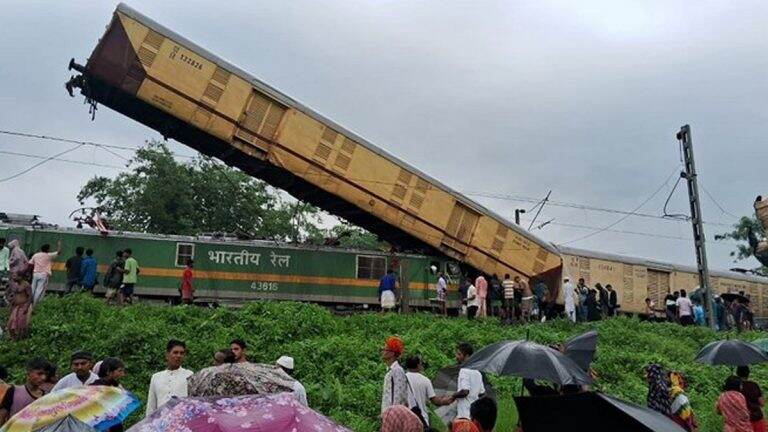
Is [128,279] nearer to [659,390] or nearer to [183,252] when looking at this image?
[183,252]

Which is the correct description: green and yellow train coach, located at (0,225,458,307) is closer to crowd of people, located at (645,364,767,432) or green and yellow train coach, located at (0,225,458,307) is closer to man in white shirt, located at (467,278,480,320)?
man in white shirt, located at (467,278,480,320)

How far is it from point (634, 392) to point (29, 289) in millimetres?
10417

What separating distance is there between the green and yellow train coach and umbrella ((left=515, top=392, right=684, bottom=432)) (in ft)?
49.6

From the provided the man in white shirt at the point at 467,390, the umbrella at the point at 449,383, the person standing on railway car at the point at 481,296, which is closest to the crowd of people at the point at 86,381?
the man in white shirt at the point at 467,390

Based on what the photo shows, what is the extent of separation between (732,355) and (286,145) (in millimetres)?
12563

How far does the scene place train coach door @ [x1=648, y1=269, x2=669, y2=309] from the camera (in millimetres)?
26205

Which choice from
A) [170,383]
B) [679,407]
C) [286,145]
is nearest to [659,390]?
[679,407]

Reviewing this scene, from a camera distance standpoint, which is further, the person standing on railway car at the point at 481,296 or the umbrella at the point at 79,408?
the person standing on railway car at the point at 481,296

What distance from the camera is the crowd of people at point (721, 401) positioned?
6551mm

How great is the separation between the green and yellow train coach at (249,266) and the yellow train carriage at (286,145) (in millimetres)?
1068

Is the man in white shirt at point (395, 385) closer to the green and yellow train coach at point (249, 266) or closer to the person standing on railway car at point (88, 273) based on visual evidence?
the person standing on railway car at point (88, 273)

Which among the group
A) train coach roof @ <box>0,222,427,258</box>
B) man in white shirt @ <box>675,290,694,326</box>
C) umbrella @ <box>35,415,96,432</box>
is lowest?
umbrella @ <box>35,415,96,432</box>

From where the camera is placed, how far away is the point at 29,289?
11234mm

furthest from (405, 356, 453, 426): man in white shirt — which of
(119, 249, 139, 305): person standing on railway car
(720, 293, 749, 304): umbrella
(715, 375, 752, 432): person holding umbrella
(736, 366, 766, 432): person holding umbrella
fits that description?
(720, 293, 749, 304): umbrella
